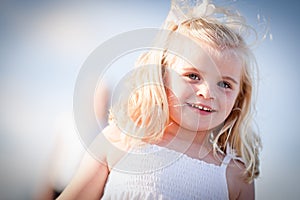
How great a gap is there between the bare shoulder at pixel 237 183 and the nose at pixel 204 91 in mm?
136

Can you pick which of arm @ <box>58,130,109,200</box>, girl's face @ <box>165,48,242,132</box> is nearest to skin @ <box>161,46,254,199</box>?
girl's face @ <box>165,48,242,132</box>

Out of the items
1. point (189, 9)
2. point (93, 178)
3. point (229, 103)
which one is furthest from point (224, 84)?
point (93, 178)

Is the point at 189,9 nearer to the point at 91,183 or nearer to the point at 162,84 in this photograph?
the point at 162,84

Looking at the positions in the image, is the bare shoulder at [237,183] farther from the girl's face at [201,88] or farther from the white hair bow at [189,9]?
the white hair bow at [189,9]

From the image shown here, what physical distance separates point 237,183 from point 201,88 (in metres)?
0.18

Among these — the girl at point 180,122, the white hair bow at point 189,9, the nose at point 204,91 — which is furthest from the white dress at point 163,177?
the white hair bow at point 189,9

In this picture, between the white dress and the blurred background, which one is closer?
the white dress

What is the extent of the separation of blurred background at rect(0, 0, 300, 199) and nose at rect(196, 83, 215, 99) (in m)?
0.14

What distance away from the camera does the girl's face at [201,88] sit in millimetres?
578

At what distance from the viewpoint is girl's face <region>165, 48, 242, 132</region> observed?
0.58 m

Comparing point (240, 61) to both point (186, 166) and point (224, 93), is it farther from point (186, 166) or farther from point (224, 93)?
point (186, 166)

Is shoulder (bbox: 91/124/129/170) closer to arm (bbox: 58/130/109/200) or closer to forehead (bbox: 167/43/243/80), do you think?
arm (bbox: 58/130/109/200)

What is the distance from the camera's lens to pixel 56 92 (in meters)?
0.66

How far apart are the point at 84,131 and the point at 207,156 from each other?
0.21m
